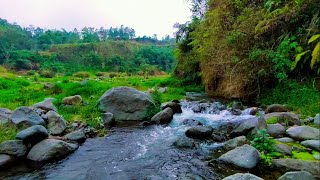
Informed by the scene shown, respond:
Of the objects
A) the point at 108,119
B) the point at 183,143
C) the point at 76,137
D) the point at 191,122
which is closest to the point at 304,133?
the point at 183,143

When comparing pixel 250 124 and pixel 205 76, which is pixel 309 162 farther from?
pixel 205 76

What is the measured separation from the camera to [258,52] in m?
12.1

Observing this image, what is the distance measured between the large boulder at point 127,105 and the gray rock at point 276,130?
4.94 m

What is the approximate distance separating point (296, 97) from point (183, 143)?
5821 mm

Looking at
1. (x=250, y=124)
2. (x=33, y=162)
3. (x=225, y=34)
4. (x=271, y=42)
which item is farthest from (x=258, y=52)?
(x=33, y=162)

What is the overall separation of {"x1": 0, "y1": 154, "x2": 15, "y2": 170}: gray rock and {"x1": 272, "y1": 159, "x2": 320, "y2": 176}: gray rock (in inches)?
224

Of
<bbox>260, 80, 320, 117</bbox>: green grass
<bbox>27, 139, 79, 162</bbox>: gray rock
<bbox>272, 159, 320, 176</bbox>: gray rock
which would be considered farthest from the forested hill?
<bbox>272, 159, 320, 176</bbox>: gray rock

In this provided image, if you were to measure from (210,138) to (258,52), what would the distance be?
5.32 meters

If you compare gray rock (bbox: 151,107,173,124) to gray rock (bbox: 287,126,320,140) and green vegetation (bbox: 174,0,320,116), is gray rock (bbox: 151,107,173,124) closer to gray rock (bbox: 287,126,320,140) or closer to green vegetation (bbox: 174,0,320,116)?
green vegetation (bbox: 174,0,320,116)

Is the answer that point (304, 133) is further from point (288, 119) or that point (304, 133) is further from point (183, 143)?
point (183, 143)

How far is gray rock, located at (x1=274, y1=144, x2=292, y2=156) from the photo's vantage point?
6.33 metres

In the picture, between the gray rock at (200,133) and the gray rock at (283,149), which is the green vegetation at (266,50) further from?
the gray rock at (200,133)

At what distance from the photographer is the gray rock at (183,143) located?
25.4 ft

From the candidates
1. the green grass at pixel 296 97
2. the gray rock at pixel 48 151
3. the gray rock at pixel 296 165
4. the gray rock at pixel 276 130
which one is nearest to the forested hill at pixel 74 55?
the green grass at pixel 296 97
